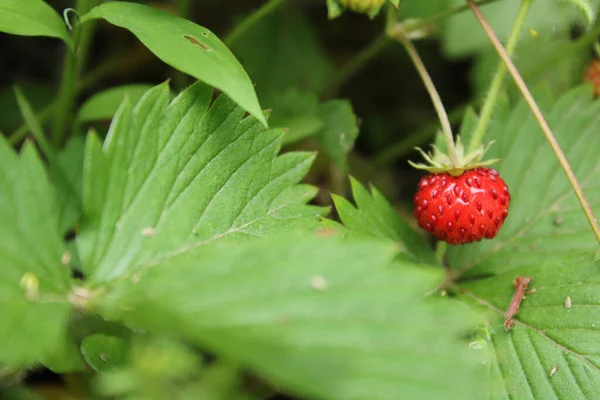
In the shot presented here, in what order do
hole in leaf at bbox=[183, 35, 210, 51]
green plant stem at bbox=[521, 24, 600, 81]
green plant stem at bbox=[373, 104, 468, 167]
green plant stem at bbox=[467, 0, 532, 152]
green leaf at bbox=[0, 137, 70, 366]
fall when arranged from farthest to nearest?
green plant stem at bbox=[373, 104, 468, 167]
green plant stem at bbox=[521, 24, 600, 81]
green plant stem at bbox=[467, 0, 532, 152]
hole in leaf at bbox=[183, 35, 210, 51]
green leaf at bbox=[0, 137, 70, 366]

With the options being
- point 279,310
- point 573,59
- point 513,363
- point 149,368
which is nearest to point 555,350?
point 513,363

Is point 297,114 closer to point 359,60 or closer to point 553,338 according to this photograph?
point 359,60

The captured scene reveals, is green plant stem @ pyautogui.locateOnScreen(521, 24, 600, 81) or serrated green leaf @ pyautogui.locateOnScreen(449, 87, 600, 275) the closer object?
serrated green leaf @ pyautogui.locateOnScreen(449, 87, 600, 275)

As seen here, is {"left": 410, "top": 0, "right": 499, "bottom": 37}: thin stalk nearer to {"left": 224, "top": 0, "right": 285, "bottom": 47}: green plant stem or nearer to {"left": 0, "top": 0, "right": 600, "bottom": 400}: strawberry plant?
{"left": 0, "top": 0, "right": 600, "bottom": 400}: strawberry plant

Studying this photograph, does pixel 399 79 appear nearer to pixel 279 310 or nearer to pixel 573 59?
pixel 573 59

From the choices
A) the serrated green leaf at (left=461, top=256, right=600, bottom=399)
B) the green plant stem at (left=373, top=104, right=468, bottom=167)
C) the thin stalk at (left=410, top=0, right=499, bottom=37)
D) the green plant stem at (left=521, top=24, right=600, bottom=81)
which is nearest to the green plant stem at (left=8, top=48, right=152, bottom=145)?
the green plant stem at (left=373, top=104, right=468, bottom=167)

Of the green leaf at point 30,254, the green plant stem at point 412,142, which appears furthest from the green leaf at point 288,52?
the green leaf at point 30,254
